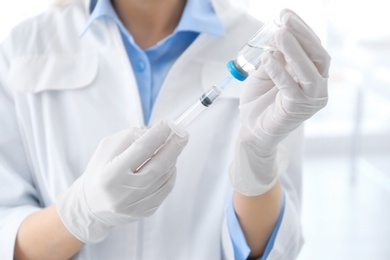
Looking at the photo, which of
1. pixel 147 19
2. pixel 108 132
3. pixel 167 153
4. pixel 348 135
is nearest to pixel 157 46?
pixel 147 19

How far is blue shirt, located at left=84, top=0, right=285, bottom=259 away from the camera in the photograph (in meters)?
0.97

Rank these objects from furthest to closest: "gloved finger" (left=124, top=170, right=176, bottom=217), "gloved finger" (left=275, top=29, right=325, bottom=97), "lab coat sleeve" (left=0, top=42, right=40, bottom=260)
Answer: "lab coat sleeve" (left=0, top=42, right=40, bottom=260) → "gloved finger" (left=124, top=170, right=176, bottom=217) → "gloved finger" (left=275, top=29, right=325, bottom=97)

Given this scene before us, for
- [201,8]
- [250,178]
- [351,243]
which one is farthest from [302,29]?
[351,243]

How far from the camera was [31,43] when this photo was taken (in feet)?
3.27

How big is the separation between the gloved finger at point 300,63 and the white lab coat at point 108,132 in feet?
0.81

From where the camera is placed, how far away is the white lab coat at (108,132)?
93cm

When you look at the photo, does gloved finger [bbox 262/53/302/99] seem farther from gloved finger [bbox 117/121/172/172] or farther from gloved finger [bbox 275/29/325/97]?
gloved finger [bbox 117/121/172/172]

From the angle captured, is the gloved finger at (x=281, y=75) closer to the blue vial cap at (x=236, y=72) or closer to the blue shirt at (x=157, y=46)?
the blue vial cap at (x=236, y=72)

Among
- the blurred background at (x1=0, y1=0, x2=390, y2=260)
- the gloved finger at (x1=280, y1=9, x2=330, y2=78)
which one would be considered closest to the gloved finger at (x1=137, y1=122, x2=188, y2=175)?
the gloved finger at (x1=280, y1=9, x2=330, y2=78)

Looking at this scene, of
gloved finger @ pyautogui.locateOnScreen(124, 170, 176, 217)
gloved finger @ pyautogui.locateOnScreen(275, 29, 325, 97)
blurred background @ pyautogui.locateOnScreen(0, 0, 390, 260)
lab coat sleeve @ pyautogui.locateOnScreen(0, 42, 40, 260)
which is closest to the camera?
gloved finger @ pyautogui.locateOnScreen(275, 29, 325, 97)

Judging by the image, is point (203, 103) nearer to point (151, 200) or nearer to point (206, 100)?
point (206, 100)

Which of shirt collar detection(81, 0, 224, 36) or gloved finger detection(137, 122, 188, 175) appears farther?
shirt collar detection(81, 0, 224, 36)

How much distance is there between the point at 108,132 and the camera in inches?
A: 37.4

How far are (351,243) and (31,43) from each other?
161 centimetres
